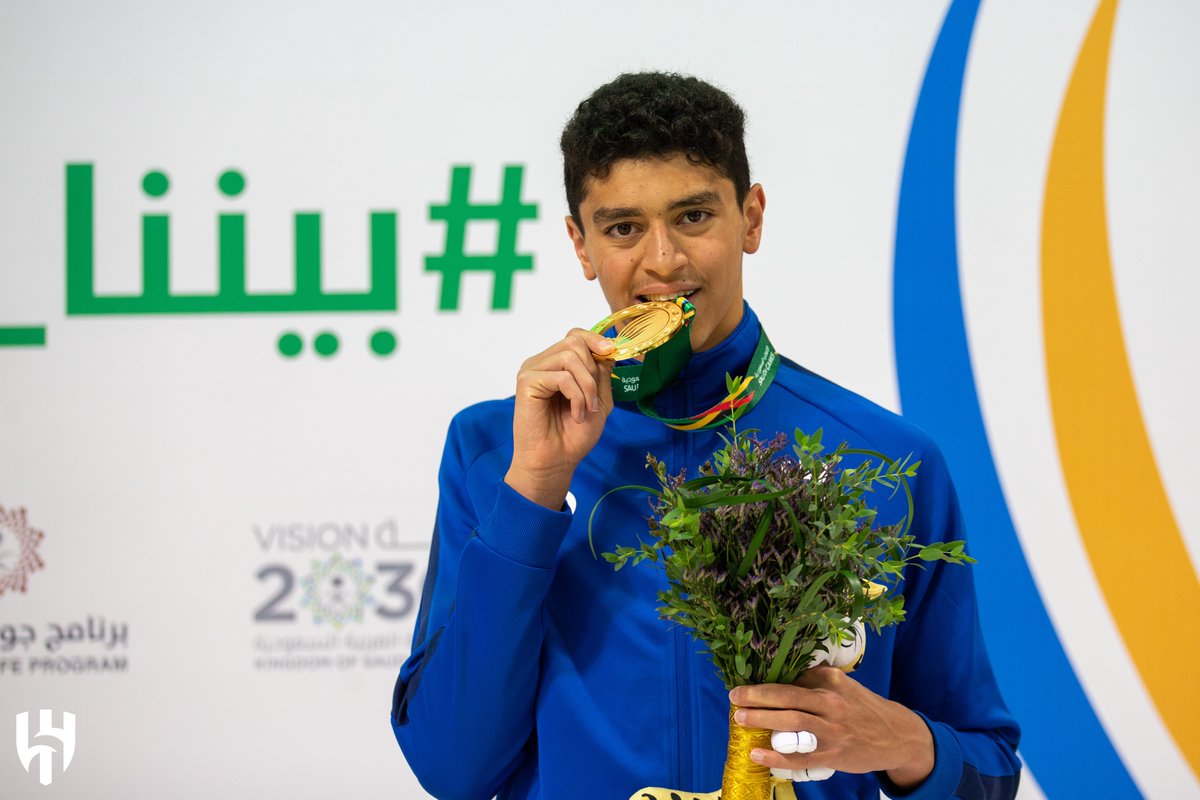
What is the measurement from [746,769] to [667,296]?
575 mm

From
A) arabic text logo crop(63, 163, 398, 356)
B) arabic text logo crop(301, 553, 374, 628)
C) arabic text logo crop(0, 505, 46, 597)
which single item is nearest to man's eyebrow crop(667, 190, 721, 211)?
arabic text logo crop(63, 163, 398, 356)

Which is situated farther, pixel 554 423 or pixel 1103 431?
pixel 1103 431

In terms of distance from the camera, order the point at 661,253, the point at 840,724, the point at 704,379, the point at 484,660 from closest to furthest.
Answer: the point at 840,724, the point at 484,660, the point at 661,253, the point at 704,379

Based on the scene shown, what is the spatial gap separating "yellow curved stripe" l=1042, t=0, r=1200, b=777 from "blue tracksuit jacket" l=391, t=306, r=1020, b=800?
1.46m

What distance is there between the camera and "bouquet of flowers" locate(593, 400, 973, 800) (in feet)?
3.46

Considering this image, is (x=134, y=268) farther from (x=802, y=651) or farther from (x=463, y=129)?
(x=802, y=651)

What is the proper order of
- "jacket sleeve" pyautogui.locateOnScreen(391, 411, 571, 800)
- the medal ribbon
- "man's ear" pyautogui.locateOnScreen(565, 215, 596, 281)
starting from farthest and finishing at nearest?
"man's ear" pyautogui.locateOnScreen(565, 215, 596, 281) < the medal ribbon < "jacket sleeve" pyautogui.locateOnScreen(391, 411, 571, 800)

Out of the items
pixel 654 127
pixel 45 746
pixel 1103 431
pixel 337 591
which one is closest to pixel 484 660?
pixel 654 127

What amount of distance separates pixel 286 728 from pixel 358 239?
1214 millimetres

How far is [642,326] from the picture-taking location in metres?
1.38

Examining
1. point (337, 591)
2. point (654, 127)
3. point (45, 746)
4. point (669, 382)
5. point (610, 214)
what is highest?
point (654, 127)

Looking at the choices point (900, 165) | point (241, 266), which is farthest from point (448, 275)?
point (900, 165)

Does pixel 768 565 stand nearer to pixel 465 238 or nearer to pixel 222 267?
pixel 465 238

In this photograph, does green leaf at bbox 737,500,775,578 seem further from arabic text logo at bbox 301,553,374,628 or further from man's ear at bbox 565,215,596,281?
arabic text logo at bbox 301,553,374,628
